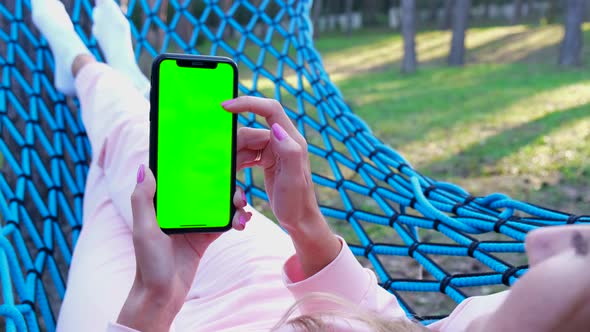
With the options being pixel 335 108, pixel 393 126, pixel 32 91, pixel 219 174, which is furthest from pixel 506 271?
pixel 393 126

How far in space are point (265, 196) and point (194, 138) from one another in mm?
626

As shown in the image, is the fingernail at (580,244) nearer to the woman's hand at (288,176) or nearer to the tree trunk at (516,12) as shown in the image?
the woman's hand at (288,176)

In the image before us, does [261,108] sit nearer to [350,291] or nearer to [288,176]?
[288,176]

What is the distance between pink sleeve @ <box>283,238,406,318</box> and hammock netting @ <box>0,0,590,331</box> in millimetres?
128

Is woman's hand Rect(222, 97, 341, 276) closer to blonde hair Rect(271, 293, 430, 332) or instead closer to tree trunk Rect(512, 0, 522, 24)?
blonde hair Rect(271, 293, 430, 332)

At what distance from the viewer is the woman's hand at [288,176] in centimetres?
69

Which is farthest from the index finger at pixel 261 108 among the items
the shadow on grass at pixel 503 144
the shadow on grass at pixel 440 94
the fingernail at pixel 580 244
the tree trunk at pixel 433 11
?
the tree trunk at pixel 433 11

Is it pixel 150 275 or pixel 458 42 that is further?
pixel 458 42

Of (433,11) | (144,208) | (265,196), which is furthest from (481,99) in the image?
(433,11)

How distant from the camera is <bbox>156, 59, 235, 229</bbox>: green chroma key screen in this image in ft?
2.36

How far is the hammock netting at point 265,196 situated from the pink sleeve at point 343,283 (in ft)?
0.42

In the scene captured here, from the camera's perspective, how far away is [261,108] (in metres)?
0.72

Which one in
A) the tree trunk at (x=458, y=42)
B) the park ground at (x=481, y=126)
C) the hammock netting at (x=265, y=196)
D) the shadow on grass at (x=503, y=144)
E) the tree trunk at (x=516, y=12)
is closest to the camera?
the hammock netting at (x=265, y=196)

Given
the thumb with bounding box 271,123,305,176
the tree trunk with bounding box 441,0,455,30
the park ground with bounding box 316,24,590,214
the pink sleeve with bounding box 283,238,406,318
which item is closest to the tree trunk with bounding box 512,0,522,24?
Result: the tree trunk with bounding box 441,0,455,30
